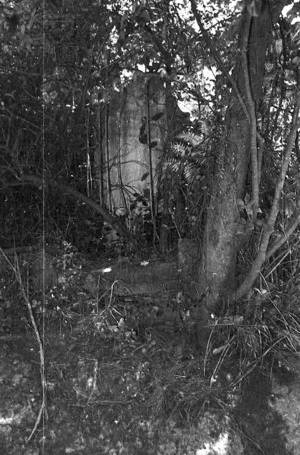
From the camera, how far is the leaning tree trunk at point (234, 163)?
380 cm

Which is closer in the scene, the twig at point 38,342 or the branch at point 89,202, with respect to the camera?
the twig at point 38,342

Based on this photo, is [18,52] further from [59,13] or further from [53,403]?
[53,403]

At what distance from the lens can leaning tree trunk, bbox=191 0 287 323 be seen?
3.80m

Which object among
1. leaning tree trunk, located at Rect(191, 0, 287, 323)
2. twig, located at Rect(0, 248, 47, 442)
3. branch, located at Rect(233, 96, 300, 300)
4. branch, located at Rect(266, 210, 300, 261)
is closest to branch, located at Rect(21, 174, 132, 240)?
twig, located at Rect(0, 248, 47, 442)

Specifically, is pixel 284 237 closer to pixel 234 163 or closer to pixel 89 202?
pixel 234 163

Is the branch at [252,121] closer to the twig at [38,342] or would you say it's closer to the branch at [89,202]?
the branch at [89,202]

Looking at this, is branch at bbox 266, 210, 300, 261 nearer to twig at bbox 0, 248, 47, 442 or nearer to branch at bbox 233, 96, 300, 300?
branch at bbox 233, 96, 300, 300

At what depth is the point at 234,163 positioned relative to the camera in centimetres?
403

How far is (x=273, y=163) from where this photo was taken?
14.4 feet

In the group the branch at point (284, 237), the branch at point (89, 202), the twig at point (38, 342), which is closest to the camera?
the twig at point (38, 342)

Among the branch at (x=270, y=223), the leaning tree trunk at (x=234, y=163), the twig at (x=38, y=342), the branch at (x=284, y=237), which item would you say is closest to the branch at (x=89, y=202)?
the twig at (x=38, y=342)

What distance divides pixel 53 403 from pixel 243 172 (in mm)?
2021

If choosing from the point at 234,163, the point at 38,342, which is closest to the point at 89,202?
the point at 38,342

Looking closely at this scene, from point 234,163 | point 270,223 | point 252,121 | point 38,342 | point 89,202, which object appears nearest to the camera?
point 252,121
